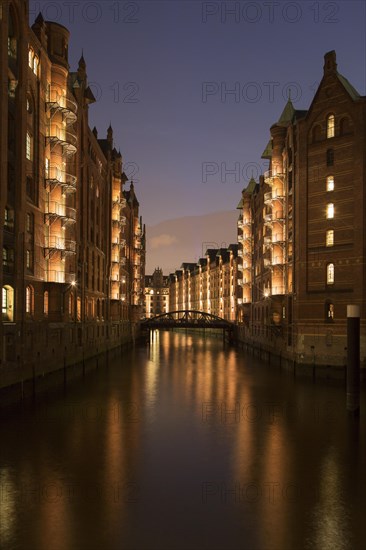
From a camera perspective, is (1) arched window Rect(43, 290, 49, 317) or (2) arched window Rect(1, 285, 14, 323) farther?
(1) arched window Rect(43, 290, 49, 317)

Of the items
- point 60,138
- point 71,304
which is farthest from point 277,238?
point 60,138

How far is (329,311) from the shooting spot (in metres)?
45.1

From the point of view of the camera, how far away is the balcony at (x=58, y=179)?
128 feet

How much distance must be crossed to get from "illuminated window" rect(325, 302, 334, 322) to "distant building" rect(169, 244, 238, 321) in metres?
54.9

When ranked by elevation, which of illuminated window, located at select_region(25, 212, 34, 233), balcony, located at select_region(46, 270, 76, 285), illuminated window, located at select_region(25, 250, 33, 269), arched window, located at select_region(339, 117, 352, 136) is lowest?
balcony, located at select_region(46, 270, 76, 285)

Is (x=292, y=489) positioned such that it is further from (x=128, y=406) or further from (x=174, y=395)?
(x=174, y=395)

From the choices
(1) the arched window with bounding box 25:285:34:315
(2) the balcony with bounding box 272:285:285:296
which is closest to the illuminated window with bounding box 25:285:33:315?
(1) the arched window with bounding box 25:285:34:315

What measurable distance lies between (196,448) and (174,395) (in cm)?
1444

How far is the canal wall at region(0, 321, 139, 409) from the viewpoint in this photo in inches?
1171

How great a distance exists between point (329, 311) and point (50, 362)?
80.1 ft

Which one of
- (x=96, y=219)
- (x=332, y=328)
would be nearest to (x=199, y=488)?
(x=332, y=328)

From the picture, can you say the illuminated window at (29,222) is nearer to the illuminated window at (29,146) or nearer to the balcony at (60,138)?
the illuminated window at (29,146)

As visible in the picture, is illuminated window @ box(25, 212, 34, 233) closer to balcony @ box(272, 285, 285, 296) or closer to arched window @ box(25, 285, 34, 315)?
arched window @ box(25, 285, 34, 315)

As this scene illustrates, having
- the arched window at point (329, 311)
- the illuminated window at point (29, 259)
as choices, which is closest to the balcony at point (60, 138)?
the illuminated window at point (29, 259)
